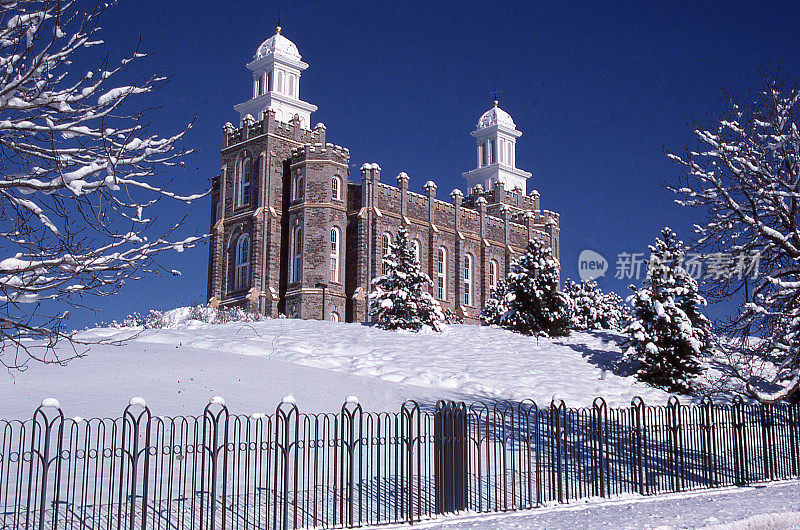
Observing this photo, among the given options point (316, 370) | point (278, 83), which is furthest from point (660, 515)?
point (278, 83)

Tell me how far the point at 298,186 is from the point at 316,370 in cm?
2413

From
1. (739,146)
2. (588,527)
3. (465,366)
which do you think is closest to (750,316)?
(739,146)

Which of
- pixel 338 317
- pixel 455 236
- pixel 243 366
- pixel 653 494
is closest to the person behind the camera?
pixel 653 494

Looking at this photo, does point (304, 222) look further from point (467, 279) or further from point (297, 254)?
point (467, 279)

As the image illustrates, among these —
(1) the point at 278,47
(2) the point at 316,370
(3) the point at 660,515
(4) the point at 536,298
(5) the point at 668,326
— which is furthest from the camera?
(1) the point at 278,47

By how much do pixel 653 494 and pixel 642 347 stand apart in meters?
13.0

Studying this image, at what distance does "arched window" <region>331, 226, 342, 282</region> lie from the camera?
1678 inches

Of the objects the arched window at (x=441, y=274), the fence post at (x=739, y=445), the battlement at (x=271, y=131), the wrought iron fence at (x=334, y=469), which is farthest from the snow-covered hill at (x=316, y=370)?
the arched window at (x=441, y=274)

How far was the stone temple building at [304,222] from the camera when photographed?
42.0 m

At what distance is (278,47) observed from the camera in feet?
157

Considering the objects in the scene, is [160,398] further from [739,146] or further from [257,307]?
[257,307]

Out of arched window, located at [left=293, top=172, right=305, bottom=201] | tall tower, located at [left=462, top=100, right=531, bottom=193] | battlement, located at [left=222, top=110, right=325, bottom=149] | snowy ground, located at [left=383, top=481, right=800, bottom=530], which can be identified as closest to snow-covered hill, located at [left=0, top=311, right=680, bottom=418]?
snowy ground, located at [left=383, top=481, right=800, bottom=530]

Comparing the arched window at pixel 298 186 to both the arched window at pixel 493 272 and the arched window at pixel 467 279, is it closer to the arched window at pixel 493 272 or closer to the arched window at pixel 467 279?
the arched window at pixel 467 279

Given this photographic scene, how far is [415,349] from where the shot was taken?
26109mm
